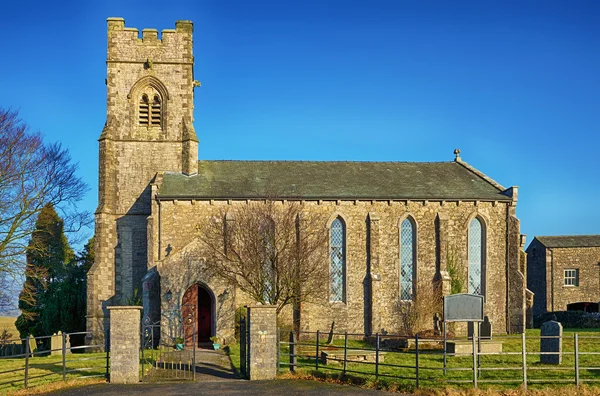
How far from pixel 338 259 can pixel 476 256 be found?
771cm

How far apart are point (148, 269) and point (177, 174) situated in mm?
5537

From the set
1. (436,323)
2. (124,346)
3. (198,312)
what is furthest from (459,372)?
(198,312)

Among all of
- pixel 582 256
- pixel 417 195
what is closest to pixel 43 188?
pixel 417 195

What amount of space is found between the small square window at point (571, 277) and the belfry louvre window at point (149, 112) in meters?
34.1

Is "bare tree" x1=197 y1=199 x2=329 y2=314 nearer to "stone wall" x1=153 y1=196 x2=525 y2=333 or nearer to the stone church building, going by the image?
"stone wall" x1=153 y1=196 x2=525 y2=333

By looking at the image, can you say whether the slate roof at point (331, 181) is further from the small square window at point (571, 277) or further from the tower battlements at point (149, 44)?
the small square window at point (571, 277)

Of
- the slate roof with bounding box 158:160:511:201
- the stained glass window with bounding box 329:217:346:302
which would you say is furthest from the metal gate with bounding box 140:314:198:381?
the stained glass window with bounding box 329:217:346:302

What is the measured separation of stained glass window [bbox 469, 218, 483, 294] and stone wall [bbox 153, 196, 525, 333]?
41cm

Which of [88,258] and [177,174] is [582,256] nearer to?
[177,174]

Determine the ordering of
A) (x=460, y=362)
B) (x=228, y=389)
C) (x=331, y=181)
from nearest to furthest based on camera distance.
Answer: (x=228, y=389) < (x=460, y=362) < (x=331, y=181)

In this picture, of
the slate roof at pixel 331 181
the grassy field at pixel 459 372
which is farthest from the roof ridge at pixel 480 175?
the grassy field at pixel 459 372

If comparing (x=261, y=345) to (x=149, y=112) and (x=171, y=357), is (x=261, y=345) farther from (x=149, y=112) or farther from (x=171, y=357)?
(x=149, y=112)

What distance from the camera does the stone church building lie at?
3097 centimetres

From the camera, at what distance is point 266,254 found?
27.3 m
